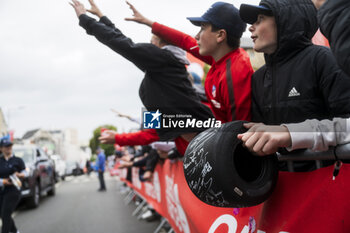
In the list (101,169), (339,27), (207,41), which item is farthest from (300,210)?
(101,169)

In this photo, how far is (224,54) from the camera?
90.4 inches

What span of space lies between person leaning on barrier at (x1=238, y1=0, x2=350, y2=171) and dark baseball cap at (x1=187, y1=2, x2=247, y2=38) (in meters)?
0.29

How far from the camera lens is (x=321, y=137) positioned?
1.20 metres

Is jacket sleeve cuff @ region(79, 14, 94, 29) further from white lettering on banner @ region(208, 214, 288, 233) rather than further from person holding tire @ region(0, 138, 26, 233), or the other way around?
person holding tire @ region(0, 138, 26, 233)

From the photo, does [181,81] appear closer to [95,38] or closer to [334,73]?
[95,38]

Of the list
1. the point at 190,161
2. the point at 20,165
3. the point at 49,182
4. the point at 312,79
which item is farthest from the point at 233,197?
the point at 49,182

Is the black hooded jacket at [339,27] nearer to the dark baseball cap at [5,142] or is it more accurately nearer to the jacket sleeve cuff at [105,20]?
the jacket sleeve cuff at [105,20]

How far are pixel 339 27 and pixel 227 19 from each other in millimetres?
1192

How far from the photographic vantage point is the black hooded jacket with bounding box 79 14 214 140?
2.11 m

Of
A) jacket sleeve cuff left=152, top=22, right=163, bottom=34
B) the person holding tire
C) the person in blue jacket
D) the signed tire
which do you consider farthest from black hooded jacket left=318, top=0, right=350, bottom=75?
the person in blue jacket

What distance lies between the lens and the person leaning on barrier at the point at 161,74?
2.08 metres

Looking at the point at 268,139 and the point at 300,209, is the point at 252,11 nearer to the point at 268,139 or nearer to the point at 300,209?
the point at 268,139

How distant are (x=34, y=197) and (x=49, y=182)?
2.75 m

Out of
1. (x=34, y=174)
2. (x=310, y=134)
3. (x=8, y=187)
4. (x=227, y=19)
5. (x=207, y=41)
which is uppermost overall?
(x=227, y=19)
